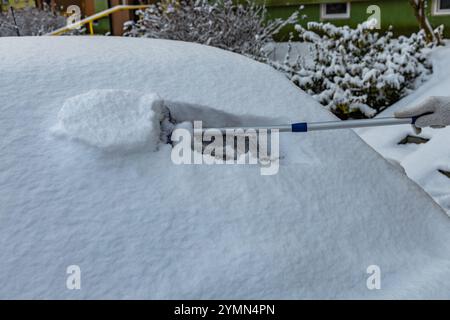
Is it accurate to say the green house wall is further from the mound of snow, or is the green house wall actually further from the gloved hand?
the mound of snow

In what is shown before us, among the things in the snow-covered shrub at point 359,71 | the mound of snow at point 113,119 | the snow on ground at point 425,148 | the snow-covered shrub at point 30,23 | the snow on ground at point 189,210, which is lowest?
the snow on ground at point 425,148

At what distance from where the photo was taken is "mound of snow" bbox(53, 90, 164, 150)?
4.48 ft

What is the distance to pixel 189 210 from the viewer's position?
4.16 ft

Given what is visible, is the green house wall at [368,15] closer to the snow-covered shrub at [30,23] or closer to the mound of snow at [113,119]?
the snow-covered shrub at [30,23]

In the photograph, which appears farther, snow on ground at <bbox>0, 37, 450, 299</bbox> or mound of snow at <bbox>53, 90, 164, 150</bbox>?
mound of snow at <bbox>53, 90, 164, 150</bbox>

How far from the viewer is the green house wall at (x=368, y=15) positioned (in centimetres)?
790

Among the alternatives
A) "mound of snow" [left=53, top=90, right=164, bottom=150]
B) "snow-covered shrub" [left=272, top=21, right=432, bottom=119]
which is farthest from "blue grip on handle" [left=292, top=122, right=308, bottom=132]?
"snow-covered shrub" [left=272, top=21, right=432, bottom=119]

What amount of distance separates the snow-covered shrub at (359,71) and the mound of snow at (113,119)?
411 centimetres

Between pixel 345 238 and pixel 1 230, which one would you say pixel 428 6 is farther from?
pixel 1 230

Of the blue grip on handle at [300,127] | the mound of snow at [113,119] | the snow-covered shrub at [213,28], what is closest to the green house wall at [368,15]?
the snow-covered shrub at [213,28]

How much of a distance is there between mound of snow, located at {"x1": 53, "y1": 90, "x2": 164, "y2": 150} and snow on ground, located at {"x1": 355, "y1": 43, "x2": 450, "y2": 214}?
7.16 feet

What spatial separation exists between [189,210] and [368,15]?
8.10 meters

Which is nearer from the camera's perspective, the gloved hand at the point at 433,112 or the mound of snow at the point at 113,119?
the mound of snow at the point at 113,119

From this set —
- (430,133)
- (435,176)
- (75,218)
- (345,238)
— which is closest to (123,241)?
(75,218)
